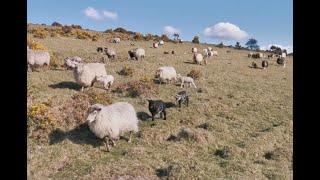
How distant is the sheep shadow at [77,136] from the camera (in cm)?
1581

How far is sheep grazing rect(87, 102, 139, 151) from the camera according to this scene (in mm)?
14945

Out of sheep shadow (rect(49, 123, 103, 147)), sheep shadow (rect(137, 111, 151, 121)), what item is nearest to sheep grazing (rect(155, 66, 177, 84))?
sheep shadow (rect(137, 111, 151, 121))

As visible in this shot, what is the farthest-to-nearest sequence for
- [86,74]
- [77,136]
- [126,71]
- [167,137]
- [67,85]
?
[126,71] → [67,85] → [86,74] → [167,137] → [77,136]

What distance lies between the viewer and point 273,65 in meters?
46.8

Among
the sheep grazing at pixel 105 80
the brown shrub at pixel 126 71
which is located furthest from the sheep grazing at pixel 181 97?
the brown shrub at pixel 126 71

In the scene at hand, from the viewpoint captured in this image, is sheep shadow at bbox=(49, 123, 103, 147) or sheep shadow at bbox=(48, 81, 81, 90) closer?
sheep shadow at bbox=(49, 123, 103, 147)

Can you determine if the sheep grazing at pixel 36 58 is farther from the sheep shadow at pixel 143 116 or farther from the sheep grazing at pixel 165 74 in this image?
the sheep shadow at pixel 143 116

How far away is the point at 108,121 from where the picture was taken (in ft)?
49.2

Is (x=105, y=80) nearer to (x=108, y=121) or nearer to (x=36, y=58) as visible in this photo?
(x=36, y=58)

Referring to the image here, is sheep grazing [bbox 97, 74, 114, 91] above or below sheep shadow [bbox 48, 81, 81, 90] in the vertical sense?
above

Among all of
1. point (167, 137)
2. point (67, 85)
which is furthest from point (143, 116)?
point (67, 85)

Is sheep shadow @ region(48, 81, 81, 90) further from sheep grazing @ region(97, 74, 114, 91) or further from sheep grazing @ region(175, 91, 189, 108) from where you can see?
sheep grazing @ region(175, 91, 189, 108)

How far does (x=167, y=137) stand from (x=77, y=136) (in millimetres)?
3988
